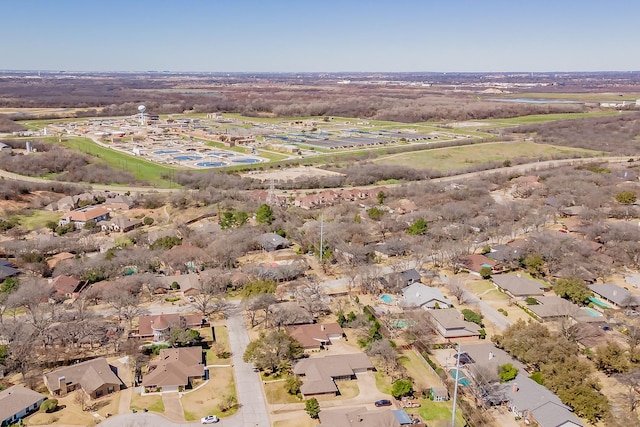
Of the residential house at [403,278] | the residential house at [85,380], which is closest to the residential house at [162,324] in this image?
the residential house at [85,380]

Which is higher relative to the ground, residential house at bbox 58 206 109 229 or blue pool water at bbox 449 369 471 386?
residential house at bbox 58 206 109 229

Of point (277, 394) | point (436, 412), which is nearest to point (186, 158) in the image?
point (277, 394)

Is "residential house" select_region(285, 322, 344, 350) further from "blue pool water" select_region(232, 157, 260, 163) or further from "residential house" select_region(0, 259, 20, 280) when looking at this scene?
"blue pool water" select_region(232, 157, 260, 163)

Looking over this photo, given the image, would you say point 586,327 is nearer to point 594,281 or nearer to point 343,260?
point 594,281

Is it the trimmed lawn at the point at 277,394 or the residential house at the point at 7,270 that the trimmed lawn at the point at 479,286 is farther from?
the residential house at the point at 7,270

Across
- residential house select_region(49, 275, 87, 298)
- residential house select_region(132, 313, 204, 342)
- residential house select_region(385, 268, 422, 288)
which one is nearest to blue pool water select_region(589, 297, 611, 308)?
residential house select_region(385, 268, 422, 288)

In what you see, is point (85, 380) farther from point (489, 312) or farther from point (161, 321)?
point (489, 312)
